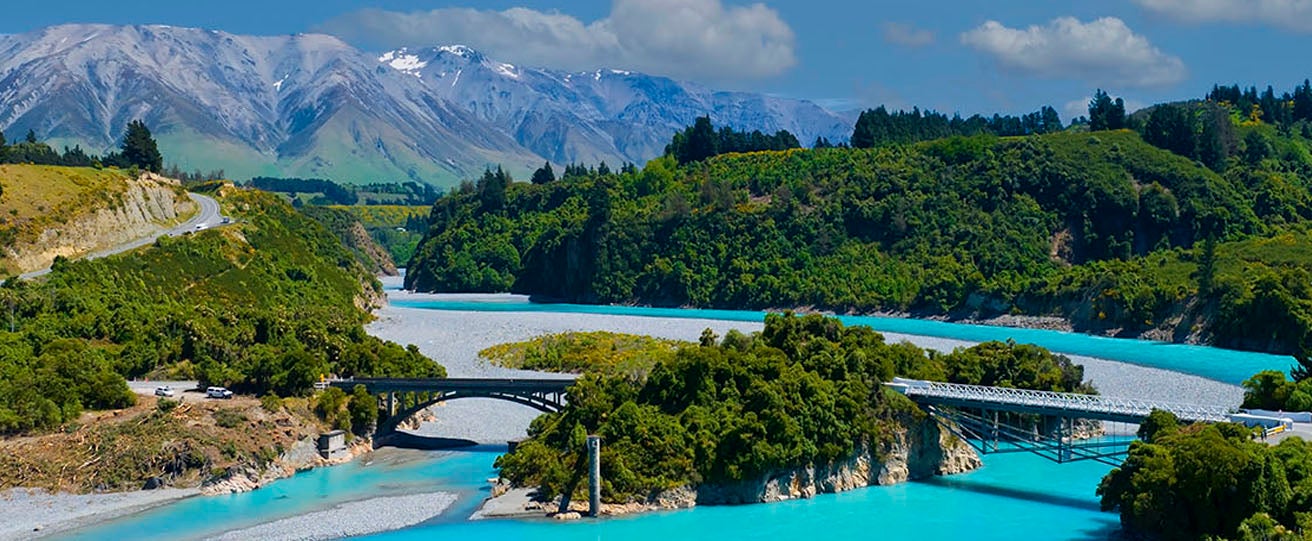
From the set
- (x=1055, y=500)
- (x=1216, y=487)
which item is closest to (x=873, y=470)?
(x=1055, y=500)

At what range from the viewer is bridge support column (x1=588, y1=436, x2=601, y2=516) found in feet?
196

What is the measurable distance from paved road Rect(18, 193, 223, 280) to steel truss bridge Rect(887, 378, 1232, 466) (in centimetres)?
7217

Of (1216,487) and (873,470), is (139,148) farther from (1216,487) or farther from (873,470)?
(1216,487)

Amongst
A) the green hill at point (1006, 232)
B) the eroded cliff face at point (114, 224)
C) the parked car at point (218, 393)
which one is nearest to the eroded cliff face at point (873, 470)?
the parked car at point (218, 393)

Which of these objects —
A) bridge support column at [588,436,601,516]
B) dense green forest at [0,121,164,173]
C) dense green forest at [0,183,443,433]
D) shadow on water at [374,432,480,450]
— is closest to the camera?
bridge support column at [588,436,601,516]

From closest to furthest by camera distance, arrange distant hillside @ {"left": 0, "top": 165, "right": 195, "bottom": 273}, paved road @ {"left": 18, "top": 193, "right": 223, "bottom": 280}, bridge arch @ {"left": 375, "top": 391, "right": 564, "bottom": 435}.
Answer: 1. bridge arch @ {"left": 375, "top": 391, "right": 564, "bottom": 435}
2. distant hillside @ {"left": 0, "top": 165, "right": 195, "bottom": 273}
3. paved road @ {"left": 18, "top": 193, "right": 223, "bottom": 280}

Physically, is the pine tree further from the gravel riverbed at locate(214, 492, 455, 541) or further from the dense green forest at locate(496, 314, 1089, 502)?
the gravel riverbed at locate(214, 492, 455, 541)

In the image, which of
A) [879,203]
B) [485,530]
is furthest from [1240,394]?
[879,203]

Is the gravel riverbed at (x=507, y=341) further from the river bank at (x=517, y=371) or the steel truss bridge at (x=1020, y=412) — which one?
the steel truss bridge at (x=1020, y=412)

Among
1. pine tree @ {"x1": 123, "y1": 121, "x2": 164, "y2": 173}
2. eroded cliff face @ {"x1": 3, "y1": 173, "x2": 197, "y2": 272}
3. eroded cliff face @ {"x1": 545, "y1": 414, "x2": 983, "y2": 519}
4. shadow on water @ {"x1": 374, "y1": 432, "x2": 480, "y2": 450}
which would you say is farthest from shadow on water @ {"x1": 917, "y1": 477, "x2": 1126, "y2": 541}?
pine tree @ {"x1": 123, "y1": 121, "x2": 164, "y2": 173}

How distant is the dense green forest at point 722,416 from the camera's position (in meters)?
61.8

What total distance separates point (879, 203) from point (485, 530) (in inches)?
5506

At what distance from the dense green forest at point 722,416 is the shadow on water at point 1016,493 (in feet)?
11.5

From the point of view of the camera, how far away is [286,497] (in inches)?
2662
